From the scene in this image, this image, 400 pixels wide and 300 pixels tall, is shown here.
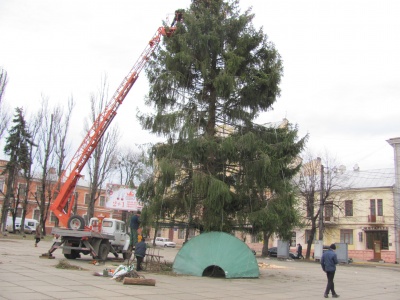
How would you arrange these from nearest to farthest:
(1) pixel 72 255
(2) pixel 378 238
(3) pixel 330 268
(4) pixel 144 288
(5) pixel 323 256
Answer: (4) pixel 144 288 → (3) pixel 330 268 → (5) pixel 323 256 → (1) pixel 72 255 → (2) pixel 378 238

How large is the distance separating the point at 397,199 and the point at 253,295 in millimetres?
36949

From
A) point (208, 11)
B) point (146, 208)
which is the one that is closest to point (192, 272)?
point (146, 208)

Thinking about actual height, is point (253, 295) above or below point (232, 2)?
below

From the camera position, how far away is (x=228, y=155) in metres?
16.9

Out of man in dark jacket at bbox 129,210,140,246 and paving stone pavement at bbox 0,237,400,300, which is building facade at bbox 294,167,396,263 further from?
paving stone pavement at bbox 0,237,400,300

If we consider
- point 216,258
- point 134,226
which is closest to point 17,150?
point 134,226

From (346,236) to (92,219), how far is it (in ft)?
116

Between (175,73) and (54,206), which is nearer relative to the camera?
(175,73)

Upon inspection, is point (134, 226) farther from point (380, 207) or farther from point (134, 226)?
point (380, 207)

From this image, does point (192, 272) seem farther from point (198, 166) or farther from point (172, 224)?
point (198, 166)

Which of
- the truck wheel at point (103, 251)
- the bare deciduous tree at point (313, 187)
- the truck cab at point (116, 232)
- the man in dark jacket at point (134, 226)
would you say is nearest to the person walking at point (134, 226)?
the man in dark jacket at point (134, 226)

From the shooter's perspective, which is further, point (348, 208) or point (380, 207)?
point (348, 208)

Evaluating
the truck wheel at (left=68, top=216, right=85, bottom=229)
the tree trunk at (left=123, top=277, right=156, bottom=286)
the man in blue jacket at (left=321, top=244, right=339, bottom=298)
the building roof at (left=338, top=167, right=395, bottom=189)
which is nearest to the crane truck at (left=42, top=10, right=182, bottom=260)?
the truck wheel at (left=68, top=216, right=85, bottom=229)

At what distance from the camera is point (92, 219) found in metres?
21.7
